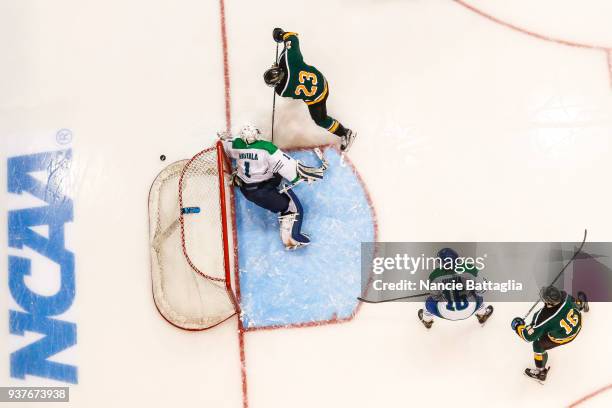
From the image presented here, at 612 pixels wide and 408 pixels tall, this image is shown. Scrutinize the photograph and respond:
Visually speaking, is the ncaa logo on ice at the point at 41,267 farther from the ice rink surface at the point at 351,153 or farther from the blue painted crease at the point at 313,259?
the blue painted crease at the point at 313,259

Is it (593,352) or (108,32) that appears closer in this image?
(593,352)

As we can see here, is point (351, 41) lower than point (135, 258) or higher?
higher

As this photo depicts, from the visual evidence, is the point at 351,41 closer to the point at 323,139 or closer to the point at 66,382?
the point at 323,139

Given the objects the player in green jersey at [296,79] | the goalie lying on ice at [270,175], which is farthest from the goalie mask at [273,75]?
the goalie lying on ice at [270,175]

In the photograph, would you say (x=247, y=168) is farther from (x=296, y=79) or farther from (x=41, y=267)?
(x=41, y=267)

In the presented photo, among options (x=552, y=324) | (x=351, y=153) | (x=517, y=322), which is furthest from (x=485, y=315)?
(x=351, y=153)

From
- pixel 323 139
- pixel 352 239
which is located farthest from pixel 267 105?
pixel 352 239

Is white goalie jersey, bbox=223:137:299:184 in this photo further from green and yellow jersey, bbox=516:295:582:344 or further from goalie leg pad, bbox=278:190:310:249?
green and yellow jersey, bbox=516:295:582:344

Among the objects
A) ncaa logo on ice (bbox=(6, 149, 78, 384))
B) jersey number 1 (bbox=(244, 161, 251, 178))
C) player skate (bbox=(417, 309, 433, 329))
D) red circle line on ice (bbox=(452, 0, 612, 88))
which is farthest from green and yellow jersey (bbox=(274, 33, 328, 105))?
ncaa logo on ice (bbox=(6, 149, 78, 384))
